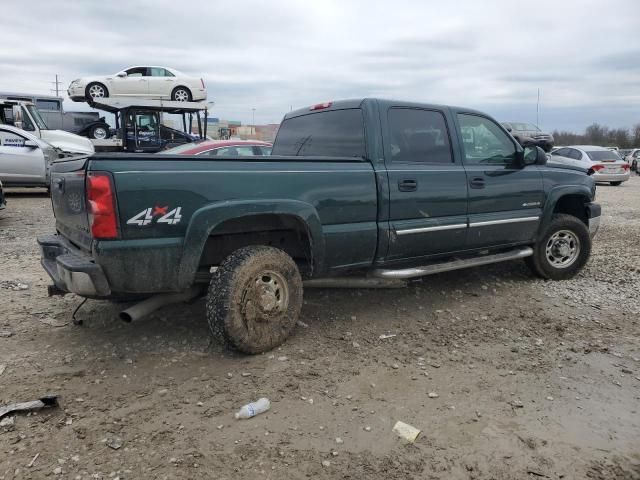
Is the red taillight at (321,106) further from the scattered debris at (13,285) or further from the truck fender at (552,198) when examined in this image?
the scattered debris at (13,285)

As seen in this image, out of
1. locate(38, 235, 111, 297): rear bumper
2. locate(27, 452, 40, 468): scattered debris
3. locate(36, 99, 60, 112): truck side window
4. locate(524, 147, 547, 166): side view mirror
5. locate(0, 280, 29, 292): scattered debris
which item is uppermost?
locate(36, 99, 60, 112): truck side window

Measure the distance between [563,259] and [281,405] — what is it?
13.0 ft

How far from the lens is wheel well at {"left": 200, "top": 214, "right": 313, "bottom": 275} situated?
12.1 feet

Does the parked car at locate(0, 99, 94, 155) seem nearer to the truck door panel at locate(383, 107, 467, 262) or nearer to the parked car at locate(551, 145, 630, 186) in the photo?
the truck door panel at locate(383, 107, 467, 262)

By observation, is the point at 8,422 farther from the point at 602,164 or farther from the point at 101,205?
the point at 602,164

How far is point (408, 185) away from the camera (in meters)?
4.23

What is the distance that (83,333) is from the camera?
4.11 meters

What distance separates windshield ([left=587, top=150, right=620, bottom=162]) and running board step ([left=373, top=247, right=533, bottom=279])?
54.7 feet

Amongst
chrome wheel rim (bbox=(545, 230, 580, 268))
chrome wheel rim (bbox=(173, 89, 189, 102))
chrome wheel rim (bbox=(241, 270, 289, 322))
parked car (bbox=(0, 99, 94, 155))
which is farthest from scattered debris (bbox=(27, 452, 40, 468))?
chrome wheel rim (bbox=(173, 89, 189, 102))

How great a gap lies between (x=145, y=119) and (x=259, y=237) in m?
13.6

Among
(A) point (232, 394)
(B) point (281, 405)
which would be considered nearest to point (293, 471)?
(B) point (281, 405)

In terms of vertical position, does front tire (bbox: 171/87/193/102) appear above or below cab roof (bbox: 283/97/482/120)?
above

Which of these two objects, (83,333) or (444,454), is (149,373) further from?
(444,454)

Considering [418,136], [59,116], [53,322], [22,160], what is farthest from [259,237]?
[59,116]
